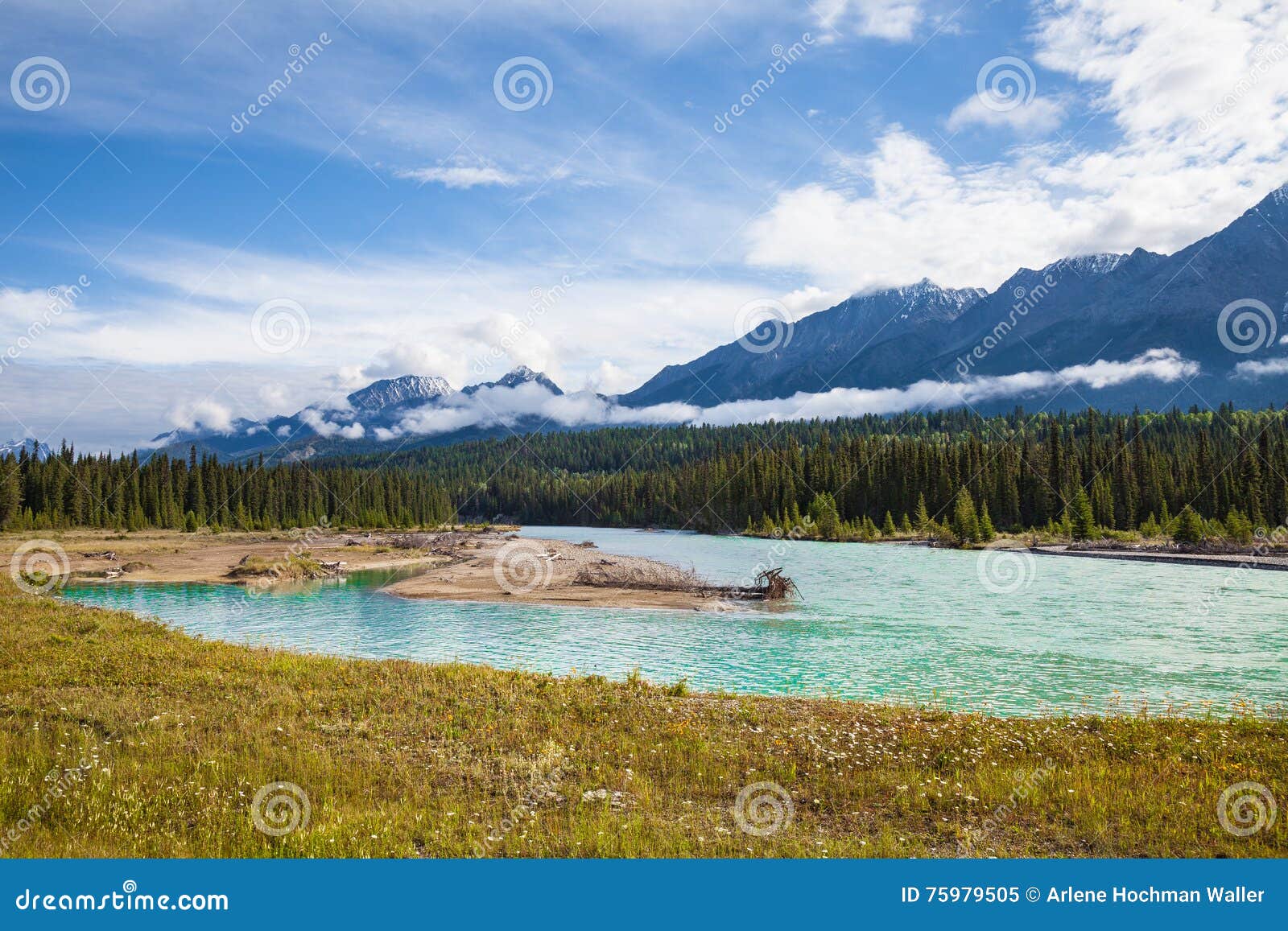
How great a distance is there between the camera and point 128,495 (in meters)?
123

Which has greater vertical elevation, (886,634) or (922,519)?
(922,519)

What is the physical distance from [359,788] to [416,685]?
329 inches

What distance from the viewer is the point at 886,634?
3669 centimetres

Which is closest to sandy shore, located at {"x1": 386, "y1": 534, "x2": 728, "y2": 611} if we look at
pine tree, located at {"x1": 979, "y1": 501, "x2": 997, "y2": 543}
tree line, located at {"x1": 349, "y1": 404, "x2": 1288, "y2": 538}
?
pine tree, located at {"x1": 979, "y1": 501, "x2": 997, "y2": 543}

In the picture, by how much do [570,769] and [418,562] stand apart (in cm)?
7597

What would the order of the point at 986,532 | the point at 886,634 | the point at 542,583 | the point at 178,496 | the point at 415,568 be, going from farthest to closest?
the point at 178,496 → the point at 986,532 → the point at 415,568 → the point at 542,583 → the point at 886,634

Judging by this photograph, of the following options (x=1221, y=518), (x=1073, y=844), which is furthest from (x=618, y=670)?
(x=1221, y=518)

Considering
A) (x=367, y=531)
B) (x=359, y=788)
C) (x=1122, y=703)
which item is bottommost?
(x=1122, y=703)

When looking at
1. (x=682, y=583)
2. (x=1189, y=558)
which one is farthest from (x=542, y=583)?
(x=1189, y=558)

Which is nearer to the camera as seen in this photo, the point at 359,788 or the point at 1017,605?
the point at 359,788

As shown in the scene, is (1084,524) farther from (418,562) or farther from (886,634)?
(418,562)

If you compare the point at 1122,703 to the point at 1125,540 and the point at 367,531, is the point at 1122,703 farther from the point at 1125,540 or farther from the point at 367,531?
the point at 367,531

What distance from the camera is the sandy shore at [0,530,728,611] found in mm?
52250

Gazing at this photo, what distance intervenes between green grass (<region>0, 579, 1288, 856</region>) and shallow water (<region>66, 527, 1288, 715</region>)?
7446 mm
